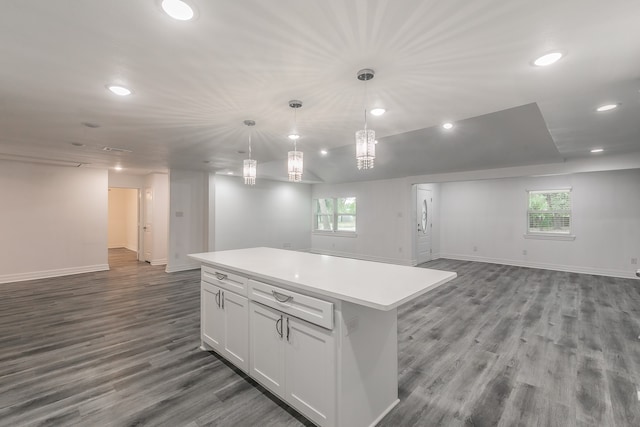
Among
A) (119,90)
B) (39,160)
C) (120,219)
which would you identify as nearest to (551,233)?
(119,90)

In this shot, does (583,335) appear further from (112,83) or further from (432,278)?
(112,83)

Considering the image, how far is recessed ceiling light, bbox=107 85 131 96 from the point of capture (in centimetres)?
231

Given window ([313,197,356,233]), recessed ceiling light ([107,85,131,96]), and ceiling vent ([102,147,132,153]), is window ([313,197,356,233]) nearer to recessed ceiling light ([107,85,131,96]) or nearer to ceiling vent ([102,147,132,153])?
ceiling vent ([102,147,132,153])

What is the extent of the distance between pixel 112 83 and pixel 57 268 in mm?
5976

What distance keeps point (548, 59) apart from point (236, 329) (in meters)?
3.13

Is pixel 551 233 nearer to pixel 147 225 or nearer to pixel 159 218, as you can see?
pixel 159 218

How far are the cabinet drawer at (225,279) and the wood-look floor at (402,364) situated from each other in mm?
741

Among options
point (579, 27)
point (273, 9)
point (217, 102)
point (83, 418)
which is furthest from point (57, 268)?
point (579, 27)

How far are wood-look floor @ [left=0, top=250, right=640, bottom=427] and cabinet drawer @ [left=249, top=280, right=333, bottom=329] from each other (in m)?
0.75

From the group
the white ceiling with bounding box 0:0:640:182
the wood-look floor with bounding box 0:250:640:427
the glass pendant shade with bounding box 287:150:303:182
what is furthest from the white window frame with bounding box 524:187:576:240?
the glass pendant shade with bounding box 287:150:303:182

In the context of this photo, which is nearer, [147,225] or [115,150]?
[115,150]

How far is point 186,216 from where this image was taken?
6.84 m

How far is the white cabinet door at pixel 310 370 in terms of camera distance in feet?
5.52

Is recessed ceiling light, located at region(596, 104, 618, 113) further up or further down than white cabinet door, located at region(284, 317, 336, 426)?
Answer: further up
